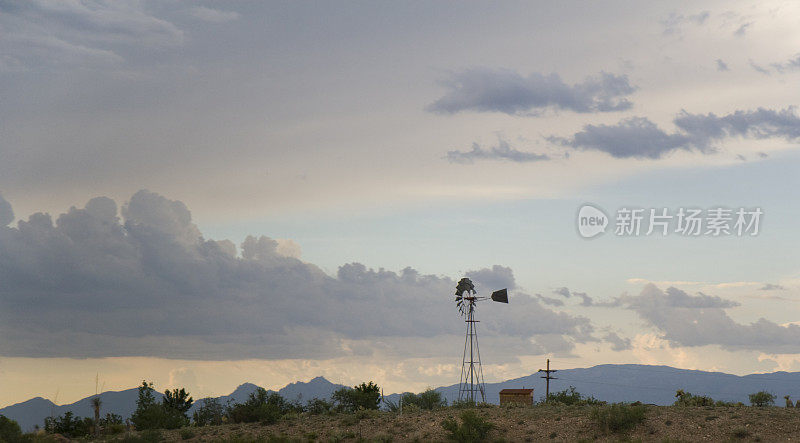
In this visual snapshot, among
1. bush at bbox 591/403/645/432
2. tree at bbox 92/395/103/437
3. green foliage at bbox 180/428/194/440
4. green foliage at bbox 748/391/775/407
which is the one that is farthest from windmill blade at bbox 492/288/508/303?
tree at bbox 92/395/103/437

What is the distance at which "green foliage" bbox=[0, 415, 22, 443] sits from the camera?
57.2 m

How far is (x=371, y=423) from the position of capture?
60.8 m

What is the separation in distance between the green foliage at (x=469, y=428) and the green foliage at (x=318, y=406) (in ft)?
61.2

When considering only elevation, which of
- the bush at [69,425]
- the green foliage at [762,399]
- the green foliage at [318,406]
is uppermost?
the green foliage at [762,399]

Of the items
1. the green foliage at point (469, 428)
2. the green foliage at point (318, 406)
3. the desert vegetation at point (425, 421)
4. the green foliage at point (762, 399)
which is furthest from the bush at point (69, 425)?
the green foliage at point (762, 399)

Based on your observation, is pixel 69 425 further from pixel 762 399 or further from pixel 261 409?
pixel 762 399

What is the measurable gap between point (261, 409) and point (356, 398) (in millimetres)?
9207

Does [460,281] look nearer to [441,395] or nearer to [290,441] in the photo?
[441,395]

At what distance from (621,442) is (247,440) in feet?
87.9

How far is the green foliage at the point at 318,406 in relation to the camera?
71550 millimetres

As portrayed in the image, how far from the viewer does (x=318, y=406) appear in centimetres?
7281

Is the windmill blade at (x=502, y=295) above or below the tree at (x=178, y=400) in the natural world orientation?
above

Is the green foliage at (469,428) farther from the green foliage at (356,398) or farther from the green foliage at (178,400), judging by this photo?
the green foliage at (178,400)

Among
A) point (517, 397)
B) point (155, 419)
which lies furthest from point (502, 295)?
point (155, 419)
